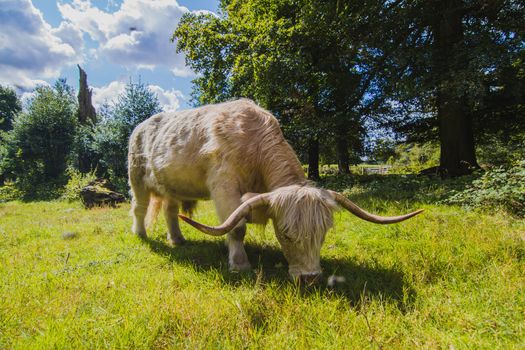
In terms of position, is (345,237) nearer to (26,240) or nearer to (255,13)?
(26,240)

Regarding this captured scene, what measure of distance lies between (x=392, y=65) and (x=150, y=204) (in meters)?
8.36

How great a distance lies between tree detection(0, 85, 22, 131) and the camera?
40812 mm

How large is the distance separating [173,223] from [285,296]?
3487 mm

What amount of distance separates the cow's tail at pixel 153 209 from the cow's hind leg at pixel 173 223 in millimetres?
327

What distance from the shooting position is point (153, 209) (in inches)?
231

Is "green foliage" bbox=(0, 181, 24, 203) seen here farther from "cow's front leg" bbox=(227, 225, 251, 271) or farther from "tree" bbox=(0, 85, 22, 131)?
"cow's front leg" bbox=(227, 225, 251, 271)

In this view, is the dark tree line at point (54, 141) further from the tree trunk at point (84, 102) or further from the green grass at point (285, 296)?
the green grass at point (285, 296)

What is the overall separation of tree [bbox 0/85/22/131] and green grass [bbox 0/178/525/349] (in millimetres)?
49748

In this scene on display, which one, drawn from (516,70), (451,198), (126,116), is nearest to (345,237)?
(451,198)

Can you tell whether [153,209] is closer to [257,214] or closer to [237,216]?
[257,214]

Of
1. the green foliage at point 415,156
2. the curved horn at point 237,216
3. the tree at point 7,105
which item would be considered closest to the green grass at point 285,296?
the curved horn at point 237,216

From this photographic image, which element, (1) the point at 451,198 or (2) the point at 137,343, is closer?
(2) the point at 137,343

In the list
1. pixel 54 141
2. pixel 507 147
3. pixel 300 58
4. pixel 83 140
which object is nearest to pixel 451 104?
pixel 300 58

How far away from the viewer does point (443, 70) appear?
8.23 m
